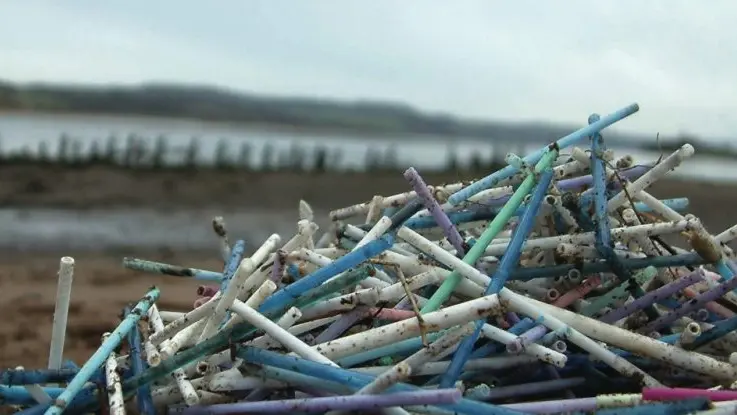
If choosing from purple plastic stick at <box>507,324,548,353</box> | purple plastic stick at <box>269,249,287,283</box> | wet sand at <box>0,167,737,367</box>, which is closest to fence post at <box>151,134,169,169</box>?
wet sand at <box>0,167,737,367</box>

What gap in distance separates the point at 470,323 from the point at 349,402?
370 millimetres

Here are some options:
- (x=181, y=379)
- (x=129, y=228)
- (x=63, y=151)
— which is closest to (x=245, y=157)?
(x=63, y=151)

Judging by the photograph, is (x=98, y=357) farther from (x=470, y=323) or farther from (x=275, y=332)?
(x=470, y=323)

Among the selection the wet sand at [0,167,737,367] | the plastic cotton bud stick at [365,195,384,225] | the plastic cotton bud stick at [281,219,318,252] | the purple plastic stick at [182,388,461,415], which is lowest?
the purple plastic stick at [182,388,461,415]

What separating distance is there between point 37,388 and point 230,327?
531 millimetres

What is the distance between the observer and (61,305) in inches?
93.8

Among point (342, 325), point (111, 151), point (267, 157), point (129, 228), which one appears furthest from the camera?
point (267, 157)

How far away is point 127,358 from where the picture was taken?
2.43 meters

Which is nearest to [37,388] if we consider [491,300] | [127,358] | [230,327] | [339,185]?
[127,358]

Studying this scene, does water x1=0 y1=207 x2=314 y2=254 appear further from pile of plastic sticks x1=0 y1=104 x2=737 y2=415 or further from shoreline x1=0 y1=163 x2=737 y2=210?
pile of plastic sticks x1=0 y1=104 x2=737 y2=415

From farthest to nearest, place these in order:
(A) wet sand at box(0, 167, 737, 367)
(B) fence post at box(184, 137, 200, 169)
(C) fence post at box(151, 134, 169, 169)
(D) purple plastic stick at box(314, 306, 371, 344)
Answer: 1. (B) fence post at box(184, 137, 200, 169)
2. (C) fence post at box(151, 134, 169, 169)
3. (A) wet sand at box(0, 167, 737, 367)
4. (D) purple plastic stick at box(314, 306, 371, 344)

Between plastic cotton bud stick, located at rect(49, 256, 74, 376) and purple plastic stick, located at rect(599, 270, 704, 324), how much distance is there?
4.82ft

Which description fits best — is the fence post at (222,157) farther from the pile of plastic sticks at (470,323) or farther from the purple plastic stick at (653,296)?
the purple plastic stick at (653,296)

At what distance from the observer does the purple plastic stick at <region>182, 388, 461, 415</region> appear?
1980 millimetres
